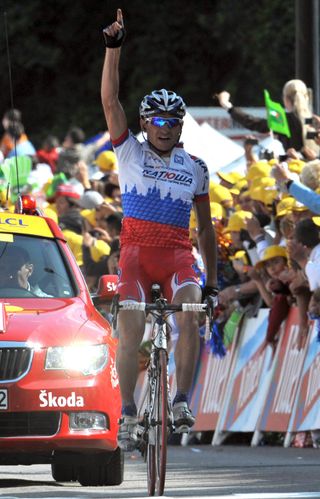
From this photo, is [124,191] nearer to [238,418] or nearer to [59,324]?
[59,324]

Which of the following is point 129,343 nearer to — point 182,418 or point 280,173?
point 182,418

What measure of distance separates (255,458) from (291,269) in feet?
6.45

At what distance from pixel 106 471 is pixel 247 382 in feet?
18.2

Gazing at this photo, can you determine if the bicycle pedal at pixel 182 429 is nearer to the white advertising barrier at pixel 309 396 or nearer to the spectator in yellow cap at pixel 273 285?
the white advertising barrier at pixel 309 396

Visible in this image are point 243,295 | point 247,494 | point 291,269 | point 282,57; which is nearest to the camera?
point 247,494

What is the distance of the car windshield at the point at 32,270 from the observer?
13.1 m

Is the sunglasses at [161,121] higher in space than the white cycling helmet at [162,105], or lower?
lower

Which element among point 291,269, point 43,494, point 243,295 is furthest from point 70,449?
point 243,295

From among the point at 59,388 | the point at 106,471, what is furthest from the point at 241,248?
the point at 59,388

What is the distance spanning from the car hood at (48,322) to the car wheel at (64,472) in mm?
1058

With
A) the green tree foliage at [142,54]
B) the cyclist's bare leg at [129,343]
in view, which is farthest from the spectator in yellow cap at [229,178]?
the green tree foliage at [142,54]

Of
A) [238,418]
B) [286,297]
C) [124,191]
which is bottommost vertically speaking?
[238,418]

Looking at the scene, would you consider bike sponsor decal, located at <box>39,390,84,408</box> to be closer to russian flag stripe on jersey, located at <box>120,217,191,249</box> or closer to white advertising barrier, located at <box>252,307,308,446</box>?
russian flag stripe on jersey, located at <box>120,217,191,249</box>

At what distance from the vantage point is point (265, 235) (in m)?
17.9
